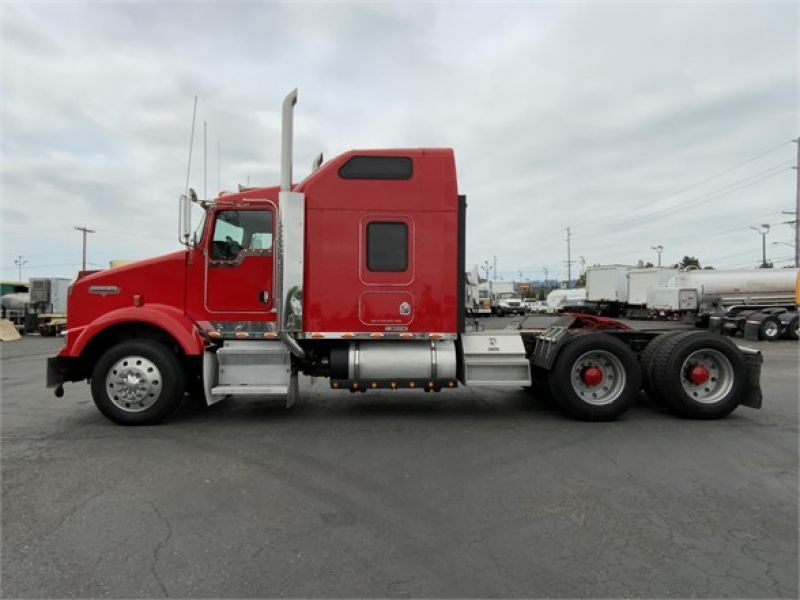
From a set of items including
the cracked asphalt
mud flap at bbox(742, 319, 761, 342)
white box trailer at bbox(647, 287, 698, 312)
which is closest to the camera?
the cracked asphalt

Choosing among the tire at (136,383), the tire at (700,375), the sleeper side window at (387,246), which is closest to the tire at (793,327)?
the tire at (700,375)

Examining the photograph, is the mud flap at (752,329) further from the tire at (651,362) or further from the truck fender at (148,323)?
the truck fender at (148,323)

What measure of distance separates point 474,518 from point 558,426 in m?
3.00

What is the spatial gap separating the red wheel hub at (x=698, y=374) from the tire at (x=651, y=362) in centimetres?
47

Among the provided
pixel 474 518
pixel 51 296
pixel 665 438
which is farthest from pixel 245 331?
pixel 51 296

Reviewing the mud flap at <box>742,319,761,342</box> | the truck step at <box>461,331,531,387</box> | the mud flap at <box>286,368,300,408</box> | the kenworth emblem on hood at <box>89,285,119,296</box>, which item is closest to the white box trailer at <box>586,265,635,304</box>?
the mud flap at <box>742,319,761,342</box>

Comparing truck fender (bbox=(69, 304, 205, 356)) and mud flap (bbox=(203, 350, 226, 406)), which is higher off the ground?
truck fender (bbox=(69, 304, 205, 356))

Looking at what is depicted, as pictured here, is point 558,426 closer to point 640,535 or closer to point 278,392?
point 640,535

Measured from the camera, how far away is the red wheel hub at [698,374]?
6.64 metres

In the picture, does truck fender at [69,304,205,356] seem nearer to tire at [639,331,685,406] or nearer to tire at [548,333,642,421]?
tire at [548,333,642,421]

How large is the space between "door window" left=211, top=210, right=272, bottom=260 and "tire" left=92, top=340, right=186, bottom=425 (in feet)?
4.90

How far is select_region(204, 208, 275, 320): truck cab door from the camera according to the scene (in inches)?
260

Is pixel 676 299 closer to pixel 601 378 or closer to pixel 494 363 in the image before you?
pixel 601 378

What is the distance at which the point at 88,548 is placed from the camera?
320cm
